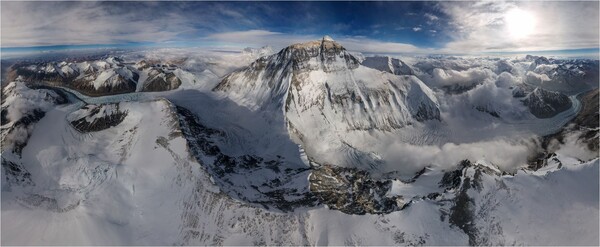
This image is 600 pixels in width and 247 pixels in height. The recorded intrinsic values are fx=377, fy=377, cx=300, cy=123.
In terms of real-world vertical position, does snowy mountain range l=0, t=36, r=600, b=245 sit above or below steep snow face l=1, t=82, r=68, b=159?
below

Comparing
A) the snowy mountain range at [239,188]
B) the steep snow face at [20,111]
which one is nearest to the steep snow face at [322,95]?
the snowy mountain range at [239,188]

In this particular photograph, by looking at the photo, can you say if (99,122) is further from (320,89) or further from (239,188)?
(320,89)

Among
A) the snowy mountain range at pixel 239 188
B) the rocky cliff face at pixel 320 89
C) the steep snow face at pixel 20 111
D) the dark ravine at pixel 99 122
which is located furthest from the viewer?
the rocky cliff face at pixel 320 89

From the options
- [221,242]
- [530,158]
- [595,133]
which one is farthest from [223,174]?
[595,133]

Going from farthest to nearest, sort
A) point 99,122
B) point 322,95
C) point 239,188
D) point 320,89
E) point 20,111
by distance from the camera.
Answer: point 320,89 < point 322,95 < point 20,111 < point 99,122 < point 239,188

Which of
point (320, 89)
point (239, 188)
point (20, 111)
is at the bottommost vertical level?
point (239, 188)

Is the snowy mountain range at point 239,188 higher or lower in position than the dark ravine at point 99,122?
lower

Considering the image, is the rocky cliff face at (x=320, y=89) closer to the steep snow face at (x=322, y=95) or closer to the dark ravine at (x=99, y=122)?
the steep snow face at (x=322, y=95)

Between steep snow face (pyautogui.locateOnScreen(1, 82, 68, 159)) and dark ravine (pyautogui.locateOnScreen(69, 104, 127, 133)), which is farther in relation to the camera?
dark ravine (pyautogui.locateOnScreen(69, 104, 127, 133))

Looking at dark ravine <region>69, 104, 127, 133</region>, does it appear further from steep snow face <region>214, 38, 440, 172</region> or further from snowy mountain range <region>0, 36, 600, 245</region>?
steep snow face <region>214, 38, 440, 172</region>

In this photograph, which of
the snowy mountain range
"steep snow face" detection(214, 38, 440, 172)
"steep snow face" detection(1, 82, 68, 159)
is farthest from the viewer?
"steep snow face" detection(214, 38, 440, 172)

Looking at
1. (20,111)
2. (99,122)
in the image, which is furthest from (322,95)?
(20,111)

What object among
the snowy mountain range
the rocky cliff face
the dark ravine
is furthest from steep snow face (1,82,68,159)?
the rocky cliff face
